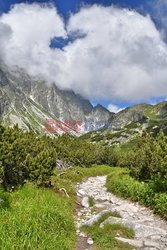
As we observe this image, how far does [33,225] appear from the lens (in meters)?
9.24

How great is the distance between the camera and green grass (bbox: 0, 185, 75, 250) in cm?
796

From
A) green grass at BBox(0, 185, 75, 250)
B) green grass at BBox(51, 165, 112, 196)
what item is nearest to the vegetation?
green grass at BBox(0, 185, 75, 250)

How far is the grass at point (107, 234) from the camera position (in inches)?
393

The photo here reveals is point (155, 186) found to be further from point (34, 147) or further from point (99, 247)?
point (34, 147)

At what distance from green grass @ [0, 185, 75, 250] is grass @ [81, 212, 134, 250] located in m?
0.79

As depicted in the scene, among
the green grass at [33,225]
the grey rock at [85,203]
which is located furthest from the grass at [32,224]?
the grey rock at [85,203]

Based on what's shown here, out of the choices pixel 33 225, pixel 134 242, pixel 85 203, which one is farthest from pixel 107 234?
pixel 85 203

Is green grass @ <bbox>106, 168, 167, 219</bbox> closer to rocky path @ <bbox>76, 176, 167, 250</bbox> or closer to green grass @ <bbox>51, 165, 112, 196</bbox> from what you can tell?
rocky path @ <bbox>76, 176, 167, 250</bbox>

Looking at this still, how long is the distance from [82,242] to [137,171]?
1195 cm

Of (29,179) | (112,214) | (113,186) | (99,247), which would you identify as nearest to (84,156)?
(113,186)

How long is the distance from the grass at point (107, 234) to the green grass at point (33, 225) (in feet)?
2.61

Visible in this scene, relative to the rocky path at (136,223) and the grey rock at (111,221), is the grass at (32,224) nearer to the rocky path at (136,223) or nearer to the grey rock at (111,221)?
the rocky path at (136,223)

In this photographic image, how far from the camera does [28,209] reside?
35.3 feet

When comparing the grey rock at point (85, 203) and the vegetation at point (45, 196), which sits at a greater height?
the vegetation at point (45, 196)
